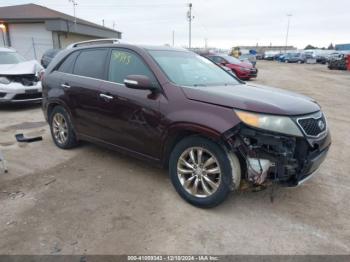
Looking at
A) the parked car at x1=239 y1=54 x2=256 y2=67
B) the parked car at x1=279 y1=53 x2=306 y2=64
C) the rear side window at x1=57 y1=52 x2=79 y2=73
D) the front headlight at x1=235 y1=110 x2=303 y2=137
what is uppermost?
the rear side window at x1=57 y1=52 x2=79 y2=73

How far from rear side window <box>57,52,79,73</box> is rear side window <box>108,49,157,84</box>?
100 cm

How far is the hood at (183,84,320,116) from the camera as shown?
119 inches

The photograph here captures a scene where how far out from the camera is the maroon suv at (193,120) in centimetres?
302

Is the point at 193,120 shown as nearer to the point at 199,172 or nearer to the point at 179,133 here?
the point at 179,133

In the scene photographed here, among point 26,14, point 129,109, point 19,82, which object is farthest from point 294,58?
point 129,109

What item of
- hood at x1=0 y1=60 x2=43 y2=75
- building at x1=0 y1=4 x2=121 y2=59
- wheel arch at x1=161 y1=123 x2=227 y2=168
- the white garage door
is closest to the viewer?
wheel arch at x1=161 y1=123 x2=227 y2=168

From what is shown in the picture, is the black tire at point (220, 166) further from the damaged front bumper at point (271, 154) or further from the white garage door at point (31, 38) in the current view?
the white garage door at point (31, 38)

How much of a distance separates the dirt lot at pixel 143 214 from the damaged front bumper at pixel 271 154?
1.68 ft

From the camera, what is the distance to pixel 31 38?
23.8 metres

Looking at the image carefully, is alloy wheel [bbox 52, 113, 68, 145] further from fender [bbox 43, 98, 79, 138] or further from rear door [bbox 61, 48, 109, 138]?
rear door [bbox 61, 48, 109, 138]

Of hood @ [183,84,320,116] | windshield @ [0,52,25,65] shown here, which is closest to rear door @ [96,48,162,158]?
hood @ [183,84,320,116]

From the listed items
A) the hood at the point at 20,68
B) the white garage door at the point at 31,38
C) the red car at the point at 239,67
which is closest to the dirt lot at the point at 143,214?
the hood at the point at 20,68

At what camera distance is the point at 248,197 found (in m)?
3.71

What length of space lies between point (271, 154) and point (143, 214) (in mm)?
1501
